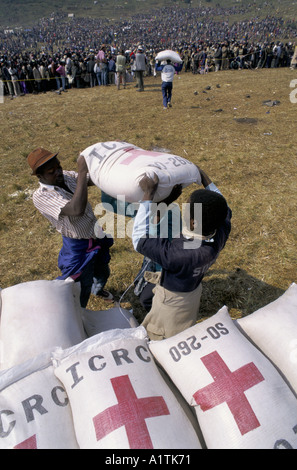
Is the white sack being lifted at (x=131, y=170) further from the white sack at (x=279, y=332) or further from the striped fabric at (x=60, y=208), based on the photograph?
the white sack at (x=279, y=332)

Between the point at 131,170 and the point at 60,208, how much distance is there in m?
0.62

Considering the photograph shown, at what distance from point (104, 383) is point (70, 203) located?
4.12 ft

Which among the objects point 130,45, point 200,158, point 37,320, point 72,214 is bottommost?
point 200,158

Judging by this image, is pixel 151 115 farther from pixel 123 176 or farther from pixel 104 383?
pixel 104 383

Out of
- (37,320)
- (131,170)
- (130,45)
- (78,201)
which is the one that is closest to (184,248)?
(131,170)

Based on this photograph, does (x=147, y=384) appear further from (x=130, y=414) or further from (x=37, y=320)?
(x=37, y=320)

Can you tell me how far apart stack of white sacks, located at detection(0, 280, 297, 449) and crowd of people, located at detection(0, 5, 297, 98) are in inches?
507

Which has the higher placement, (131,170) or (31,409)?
(131,170)

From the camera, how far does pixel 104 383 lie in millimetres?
1524

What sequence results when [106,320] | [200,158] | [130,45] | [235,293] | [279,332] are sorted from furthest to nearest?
[130,45]
[200,158]
[235,293]
[106,320]
[279,332]

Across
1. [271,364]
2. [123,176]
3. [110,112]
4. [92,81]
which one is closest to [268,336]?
[271,364]

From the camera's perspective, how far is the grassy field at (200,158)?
11.8ft

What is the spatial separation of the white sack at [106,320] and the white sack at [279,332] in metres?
1.01

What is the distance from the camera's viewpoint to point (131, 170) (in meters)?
2.13
